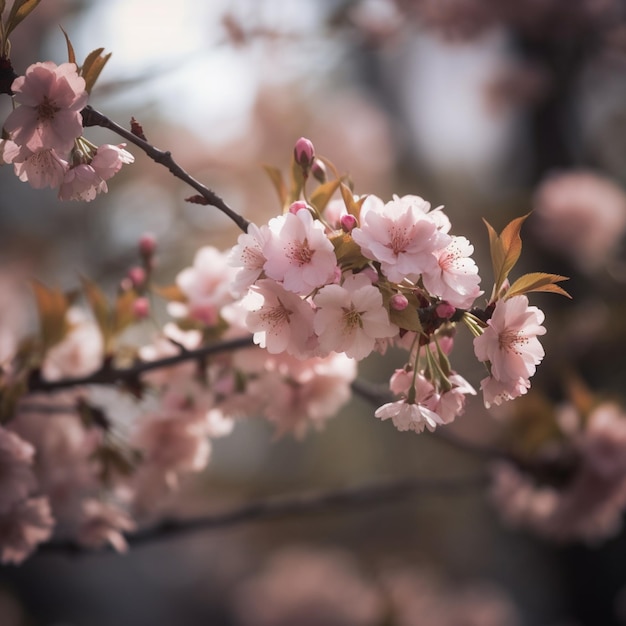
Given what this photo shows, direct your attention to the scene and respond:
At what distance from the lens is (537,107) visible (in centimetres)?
311

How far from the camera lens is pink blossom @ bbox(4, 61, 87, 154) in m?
0.58

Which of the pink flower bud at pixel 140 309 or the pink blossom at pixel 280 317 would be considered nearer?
the pink blossom at pixel 280 317

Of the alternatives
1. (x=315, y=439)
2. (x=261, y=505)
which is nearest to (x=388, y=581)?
(x=261, y=505)

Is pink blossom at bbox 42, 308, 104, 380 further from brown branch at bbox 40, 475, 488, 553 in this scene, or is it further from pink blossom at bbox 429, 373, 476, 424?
pink blossom at bbox 429, 373, 476, 424

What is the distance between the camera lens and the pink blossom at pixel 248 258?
23.0 inches

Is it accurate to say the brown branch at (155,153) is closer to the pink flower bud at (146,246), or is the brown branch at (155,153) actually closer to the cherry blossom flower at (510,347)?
the cherry blossom flower at (510,347)

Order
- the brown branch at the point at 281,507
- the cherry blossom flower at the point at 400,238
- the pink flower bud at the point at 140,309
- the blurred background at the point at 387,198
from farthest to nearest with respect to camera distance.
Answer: the blurred background at the point at 387,198 < the brown branch at the point at 281,507 < the pink flower bud at the point at 140,309 < the cherry blossom flower at the point at 400,238

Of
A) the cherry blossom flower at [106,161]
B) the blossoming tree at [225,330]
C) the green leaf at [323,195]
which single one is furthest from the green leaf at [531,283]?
the cherry blossom flower at [106,161]

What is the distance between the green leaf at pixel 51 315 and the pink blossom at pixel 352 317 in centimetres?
55

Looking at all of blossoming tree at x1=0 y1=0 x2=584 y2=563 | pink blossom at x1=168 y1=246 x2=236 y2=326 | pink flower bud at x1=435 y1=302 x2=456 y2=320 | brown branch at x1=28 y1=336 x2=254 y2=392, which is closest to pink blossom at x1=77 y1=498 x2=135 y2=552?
blossoming tree at x1=0 y1=0 x2=584 y2=563

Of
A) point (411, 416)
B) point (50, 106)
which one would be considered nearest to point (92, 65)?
point (50, 106)

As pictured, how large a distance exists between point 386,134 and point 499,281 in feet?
10.4

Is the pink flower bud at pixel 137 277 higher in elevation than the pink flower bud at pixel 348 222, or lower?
lower

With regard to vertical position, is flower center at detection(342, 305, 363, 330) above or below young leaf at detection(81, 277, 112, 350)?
above
